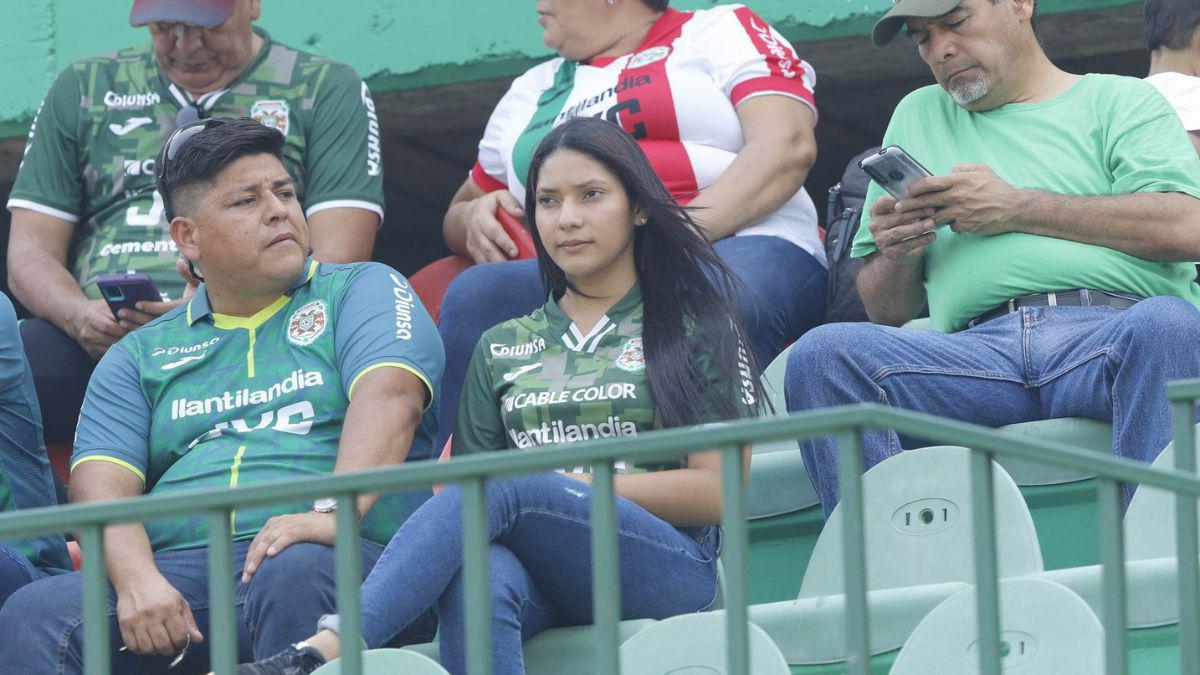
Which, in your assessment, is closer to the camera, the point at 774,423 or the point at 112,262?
the point at 774,423

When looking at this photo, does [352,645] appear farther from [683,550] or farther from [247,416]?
[247,416]

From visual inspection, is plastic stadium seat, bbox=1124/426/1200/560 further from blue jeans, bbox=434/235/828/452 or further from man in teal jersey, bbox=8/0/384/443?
man in teal jersey, bbox=8/0/384/443

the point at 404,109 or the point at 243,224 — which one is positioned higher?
the point at 404,109

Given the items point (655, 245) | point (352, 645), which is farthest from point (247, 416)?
point (352, 645)

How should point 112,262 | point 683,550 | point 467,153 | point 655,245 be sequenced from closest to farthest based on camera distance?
point 683,550, point 655,245, point 112,262, point 467,153

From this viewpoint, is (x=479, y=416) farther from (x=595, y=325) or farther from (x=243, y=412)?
(x=243, y=412)

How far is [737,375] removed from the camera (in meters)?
3.52

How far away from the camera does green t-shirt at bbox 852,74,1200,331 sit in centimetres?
396

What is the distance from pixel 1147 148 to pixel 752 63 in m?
1.09

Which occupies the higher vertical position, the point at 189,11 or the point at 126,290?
the point at 189,11

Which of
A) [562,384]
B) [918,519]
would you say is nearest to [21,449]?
[562,384]

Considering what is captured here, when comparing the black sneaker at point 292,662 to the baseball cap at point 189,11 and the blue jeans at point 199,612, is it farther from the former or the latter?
the baseball cap at point 189,11

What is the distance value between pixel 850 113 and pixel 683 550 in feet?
12.4

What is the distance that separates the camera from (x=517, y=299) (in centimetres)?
444
